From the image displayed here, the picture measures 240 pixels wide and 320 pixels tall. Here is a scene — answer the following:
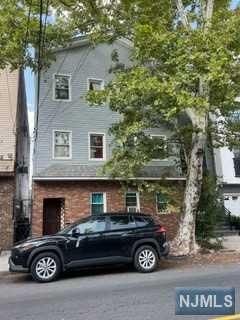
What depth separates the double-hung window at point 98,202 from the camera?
65.8 ft

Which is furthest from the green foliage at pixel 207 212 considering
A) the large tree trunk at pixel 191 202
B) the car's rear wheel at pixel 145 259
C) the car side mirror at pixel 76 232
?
the car side mirror at pixel 76 232

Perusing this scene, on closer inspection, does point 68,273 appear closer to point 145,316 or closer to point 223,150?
point 145,316

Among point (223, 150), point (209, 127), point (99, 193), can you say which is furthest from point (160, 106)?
point (223, 150)

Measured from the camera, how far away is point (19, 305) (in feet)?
25.8

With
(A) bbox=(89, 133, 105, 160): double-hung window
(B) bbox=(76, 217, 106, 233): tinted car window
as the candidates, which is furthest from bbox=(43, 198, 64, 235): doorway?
(B) bbox=(76, 217, 106, 233): tinted car window

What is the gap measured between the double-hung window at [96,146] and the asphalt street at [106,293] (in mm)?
8856

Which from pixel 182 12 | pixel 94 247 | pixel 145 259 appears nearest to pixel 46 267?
pixel 94 247

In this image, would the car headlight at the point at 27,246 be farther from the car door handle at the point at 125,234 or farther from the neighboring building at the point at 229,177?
the neighboring building at the point at 229,177

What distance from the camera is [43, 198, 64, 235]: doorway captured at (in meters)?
19.7

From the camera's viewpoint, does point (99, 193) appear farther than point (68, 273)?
Yes

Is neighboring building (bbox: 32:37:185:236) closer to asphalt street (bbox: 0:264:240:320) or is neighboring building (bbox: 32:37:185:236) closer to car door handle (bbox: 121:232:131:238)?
car door handle (bbox: 121:232:131:238)

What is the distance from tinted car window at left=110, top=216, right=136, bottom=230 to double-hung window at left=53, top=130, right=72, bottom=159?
27.3 ft

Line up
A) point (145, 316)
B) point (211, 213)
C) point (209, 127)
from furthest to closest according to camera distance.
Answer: point (211, 213), point (209, 127), point (145, 316)

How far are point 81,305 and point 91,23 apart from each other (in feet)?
42.2
